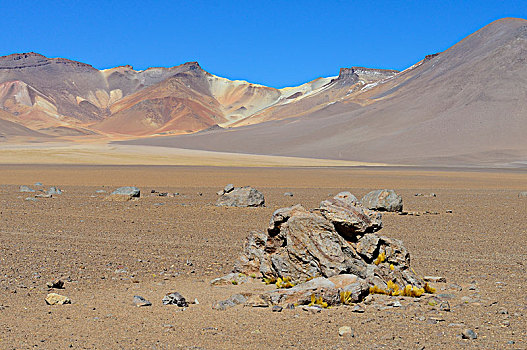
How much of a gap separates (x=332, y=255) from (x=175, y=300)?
2.16 metres

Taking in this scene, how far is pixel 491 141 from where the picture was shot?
330 feet

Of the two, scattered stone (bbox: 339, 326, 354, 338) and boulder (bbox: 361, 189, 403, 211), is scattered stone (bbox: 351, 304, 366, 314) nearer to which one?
scattered stone (bbox: 339, 326, 354, 338)

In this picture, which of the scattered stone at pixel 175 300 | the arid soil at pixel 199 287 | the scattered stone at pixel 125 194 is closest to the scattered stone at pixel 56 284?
the arid soil at pixel 199 287

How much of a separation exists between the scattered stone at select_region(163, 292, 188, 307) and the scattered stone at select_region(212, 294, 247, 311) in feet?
1.27

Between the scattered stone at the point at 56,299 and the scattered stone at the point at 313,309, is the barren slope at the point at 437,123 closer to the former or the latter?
the scattered stone at the point at 313,309

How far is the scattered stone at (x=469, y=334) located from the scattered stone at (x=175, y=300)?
332 centimetres

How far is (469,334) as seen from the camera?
6176 mm

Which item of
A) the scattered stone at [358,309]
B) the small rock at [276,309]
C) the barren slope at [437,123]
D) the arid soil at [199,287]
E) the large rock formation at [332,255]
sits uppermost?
the barren slope at [437,123]

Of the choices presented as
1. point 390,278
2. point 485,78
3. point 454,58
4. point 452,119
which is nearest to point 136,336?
point 390,278

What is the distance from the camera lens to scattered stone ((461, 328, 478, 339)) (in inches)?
242

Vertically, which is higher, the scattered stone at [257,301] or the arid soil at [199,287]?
the scattered stone at [257,301]

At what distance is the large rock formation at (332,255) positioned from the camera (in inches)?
303

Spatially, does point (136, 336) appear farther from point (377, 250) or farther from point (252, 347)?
point (377, 250)

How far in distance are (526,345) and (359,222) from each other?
2941mm
